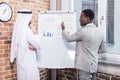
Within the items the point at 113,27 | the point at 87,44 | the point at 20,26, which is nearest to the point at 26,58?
the point at 20,26

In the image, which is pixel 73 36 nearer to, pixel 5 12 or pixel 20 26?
pixel 20 26

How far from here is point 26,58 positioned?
364 cm

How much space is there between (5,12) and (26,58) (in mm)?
783

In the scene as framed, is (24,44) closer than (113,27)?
Yes

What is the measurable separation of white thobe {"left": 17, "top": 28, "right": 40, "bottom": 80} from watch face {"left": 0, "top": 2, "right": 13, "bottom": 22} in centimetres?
40

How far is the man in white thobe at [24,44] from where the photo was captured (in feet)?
11.9

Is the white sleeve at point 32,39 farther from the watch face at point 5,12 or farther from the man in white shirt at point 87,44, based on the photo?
the man in white shirt at point 87,44

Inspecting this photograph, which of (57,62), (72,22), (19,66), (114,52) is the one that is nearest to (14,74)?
(19,66)

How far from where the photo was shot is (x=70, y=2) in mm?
4688

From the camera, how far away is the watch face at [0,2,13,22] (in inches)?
142

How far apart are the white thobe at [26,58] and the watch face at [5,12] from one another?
40 cm

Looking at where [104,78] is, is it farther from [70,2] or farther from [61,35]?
[70,2]

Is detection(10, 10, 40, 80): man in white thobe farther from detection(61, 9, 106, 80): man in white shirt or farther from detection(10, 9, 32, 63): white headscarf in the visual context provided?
detection(61, 9, 106, 80): man in white shirt

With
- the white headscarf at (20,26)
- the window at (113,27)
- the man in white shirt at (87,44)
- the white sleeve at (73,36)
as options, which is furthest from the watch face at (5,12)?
the window at (113,27)
